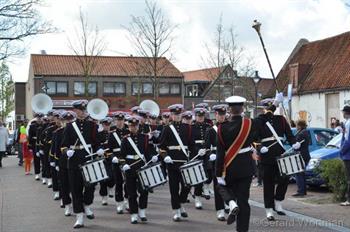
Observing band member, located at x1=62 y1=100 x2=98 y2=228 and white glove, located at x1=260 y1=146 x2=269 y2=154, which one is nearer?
band member, located at x1=62 y1=100 x2=98 y2=228

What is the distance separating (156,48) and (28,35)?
11799 millimetres

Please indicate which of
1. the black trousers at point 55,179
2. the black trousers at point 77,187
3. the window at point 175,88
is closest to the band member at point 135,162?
the black trousers at point 77,187

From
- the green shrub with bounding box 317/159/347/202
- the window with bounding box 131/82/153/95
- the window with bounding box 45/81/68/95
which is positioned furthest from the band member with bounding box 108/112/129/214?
the window with bounding box 45/81/68/95

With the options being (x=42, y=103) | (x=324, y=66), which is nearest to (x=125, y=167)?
(x=42, y=103)

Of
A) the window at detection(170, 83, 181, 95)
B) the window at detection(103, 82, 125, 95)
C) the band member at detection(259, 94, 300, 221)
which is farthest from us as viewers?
the window at detection(170, 83, 181, 95)

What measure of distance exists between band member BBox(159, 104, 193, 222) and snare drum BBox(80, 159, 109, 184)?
3.89 ft

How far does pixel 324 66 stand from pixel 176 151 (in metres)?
32.5

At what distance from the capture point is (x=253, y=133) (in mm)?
8273

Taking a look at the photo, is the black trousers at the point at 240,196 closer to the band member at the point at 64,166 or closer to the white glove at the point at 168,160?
the white glove at the point at 168,160

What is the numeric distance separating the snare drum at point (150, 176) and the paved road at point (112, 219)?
0.71 meters

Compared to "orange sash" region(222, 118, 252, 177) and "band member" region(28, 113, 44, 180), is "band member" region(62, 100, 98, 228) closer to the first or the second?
"orange sash" region(222, 118, 252, 177)

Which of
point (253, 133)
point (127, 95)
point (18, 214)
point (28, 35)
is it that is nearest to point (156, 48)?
point (28, 35)

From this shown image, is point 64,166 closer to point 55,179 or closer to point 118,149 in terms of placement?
point 118,149

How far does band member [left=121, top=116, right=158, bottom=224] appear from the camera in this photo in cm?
1039
